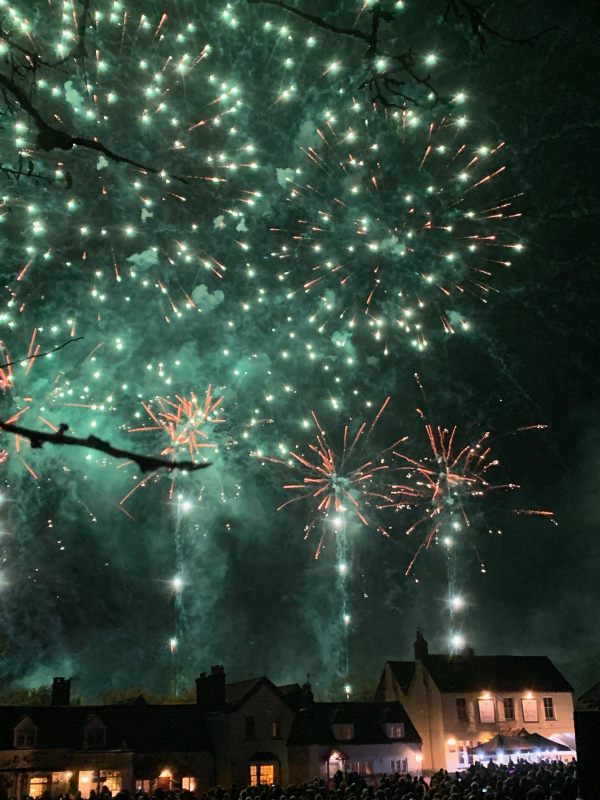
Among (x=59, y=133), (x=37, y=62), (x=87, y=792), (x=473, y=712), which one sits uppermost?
(x=37, y=62)

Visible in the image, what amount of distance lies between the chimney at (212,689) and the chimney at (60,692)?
663 cm

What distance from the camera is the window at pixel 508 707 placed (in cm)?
4425

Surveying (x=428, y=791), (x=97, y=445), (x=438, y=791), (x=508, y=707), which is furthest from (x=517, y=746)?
(x=97, y=445)

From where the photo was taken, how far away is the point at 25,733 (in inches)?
1345

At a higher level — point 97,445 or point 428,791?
point 97,445

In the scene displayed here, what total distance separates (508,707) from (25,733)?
26232 mm

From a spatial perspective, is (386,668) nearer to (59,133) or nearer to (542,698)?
(542,698)

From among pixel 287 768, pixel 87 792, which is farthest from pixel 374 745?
pixel 87 792

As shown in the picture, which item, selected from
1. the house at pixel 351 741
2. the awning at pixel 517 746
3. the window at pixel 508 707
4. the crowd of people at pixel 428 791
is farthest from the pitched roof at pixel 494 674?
the crowd of people at pixel 428 791

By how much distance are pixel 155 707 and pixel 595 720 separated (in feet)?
122

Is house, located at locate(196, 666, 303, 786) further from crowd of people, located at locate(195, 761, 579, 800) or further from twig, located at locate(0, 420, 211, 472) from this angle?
twig, located at locate(0, 420, 211, 472)

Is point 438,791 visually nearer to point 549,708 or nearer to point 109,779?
point 109,779

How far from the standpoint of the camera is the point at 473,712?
4366 cm

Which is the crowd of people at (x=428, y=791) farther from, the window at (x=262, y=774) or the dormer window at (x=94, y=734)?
the window at (x=262, y=774)
